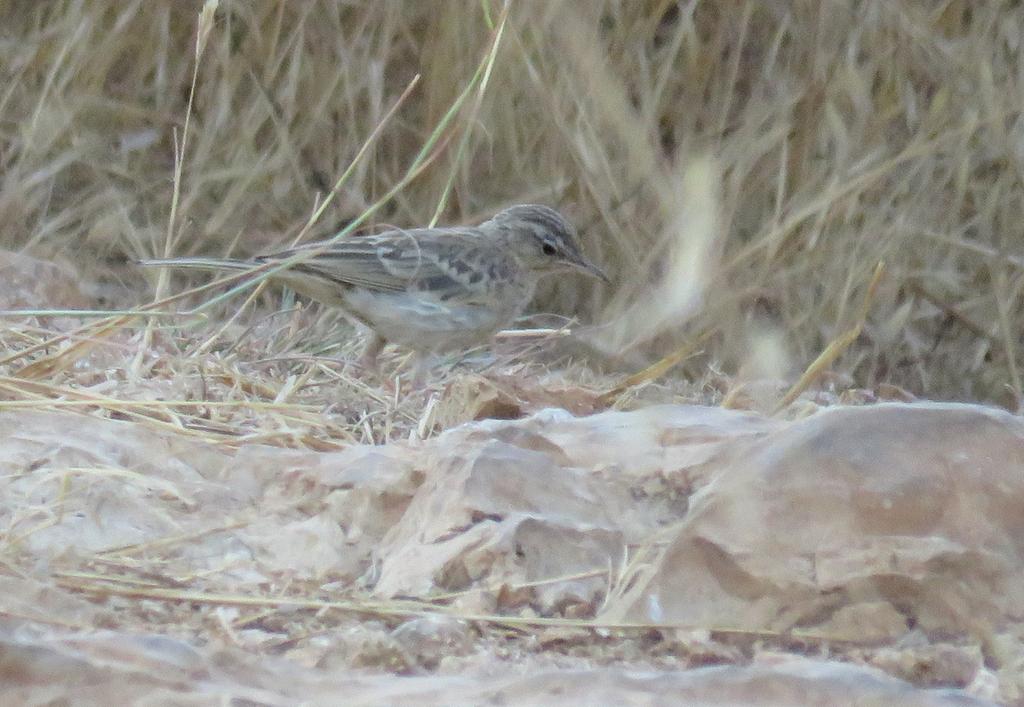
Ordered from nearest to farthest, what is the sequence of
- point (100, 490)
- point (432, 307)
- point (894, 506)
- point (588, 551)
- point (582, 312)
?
point (894, 506)
point (588, 551)
point (100, 490)
point (432, 307)
point (582, 312)

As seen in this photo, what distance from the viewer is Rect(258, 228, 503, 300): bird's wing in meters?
5.16

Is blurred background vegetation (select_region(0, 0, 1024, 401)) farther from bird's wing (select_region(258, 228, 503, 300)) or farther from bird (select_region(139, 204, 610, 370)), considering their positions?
bird's wing (select_region(258, 228, 503, 300))

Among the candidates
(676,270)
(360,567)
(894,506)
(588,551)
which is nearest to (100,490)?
(360,567)

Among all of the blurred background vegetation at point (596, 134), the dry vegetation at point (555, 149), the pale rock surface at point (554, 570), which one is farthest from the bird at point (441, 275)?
the pale rock surface at point (554, 570)

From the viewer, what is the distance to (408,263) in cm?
A: 539

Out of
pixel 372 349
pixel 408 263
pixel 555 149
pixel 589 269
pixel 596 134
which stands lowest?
pixel 372 349

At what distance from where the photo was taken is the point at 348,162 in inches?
235

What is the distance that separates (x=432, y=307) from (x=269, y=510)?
2.77 m

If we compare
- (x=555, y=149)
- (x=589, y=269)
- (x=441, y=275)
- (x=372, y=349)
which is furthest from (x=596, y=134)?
(x=372, y=349)

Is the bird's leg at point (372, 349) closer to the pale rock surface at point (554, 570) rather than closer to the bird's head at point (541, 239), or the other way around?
the bird's head at point (541, 239)

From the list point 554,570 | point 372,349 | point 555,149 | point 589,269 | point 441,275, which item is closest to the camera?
point 554,570

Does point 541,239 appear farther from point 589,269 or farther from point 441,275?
point 441,275

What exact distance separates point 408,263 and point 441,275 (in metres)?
0.13

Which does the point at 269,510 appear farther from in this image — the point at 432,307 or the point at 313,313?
the point at 313,313
